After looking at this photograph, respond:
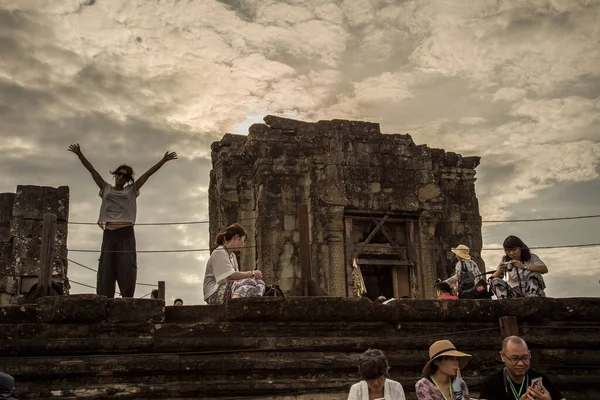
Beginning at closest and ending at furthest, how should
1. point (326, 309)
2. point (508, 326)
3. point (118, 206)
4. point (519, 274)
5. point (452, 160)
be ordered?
point (326, 309) → point (508, 326) → point (118, 206) → point (519, 274) → point (452, 160)

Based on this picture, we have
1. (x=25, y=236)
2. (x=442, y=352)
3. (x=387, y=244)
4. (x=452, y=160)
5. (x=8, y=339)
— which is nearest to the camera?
(x=442, y=352)

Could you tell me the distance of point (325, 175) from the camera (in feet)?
47.0

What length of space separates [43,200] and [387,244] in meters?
7.23

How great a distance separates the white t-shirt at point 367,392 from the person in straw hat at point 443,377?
0.63ft

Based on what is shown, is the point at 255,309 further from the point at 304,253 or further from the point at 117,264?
the point at 117,264

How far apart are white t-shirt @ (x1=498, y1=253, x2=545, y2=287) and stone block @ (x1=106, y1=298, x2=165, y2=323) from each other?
407cm

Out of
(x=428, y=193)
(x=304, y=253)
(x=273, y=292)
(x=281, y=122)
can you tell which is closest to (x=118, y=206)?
(x=273, y=292)

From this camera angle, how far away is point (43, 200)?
10461mm

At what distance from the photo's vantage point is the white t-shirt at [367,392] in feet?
16.4

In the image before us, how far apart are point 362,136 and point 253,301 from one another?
8.78m

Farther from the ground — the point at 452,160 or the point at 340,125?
the point at 340,125

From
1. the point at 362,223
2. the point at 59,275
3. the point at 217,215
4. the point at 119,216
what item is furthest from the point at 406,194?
the point at 119,216

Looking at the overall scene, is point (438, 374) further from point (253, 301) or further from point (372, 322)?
point (253, 301)

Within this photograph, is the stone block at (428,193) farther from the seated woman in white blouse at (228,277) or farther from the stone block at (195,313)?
the stone block at (195,313)
